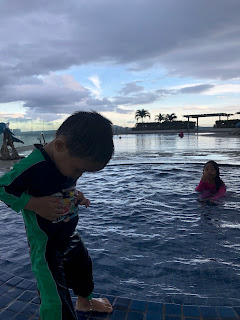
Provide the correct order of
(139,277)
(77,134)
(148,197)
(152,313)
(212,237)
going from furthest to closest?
1. (148,197)
2. (212,237)
3. (139,277)
4. (152,313)
5. (77,134)

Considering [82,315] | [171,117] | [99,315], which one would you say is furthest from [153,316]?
[171,117]

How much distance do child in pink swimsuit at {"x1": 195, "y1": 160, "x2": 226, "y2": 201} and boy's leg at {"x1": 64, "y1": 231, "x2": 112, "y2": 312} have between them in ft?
14.4

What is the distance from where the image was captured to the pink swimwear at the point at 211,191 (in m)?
6.21

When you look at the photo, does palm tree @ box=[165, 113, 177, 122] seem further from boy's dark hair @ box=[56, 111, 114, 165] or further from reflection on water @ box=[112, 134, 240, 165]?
boy's dark hair @ box=[56, 111, 114, 165]

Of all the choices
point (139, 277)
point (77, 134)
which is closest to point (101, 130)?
point (77, 134)

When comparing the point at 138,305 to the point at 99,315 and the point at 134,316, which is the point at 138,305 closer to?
the point at 134,316

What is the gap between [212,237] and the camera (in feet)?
13.4

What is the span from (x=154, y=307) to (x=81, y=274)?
71 cm

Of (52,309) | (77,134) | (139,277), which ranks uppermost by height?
(77,134)

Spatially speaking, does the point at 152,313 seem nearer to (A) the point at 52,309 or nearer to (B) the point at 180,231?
(A) the point at 52,309

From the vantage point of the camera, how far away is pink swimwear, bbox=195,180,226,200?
6215 millimetres

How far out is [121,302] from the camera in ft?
8.05

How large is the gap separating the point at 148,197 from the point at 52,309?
486cm

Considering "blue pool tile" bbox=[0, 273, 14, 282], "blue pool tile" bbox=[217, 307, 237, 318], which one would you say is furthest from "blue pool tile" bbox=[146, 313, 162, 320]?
"blue pool tile" bbox=[0, 273, 14, 282]
